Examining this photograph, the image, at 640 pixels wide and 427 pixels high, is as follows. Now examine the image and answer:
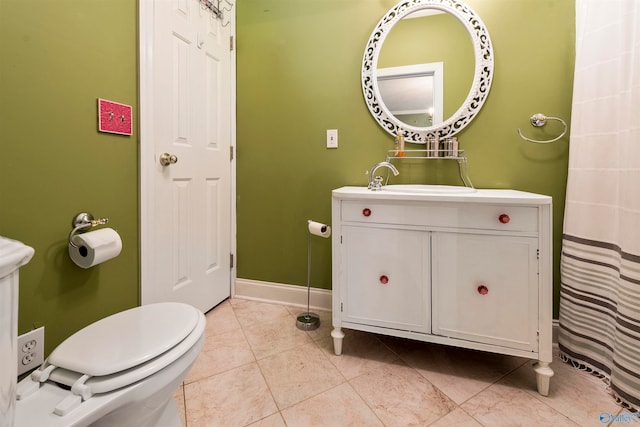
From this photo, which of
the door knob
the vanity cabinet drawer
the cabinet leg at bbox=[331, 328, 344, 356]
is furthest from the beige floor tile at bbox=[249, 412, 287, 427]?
the door knob

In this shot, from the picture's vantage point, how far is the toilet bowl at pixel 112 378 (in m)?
0.72

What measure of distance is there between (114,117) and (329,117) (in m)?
1.12

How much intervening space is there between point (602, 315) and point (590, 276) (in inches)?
6.4

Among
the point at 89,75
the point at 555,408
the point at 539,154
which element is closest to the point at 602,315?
the point at 555,408

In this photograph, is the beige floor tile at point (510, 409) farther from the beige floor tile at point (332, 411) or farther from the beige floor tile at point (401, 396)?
the beige floor tile at point (332, 411)

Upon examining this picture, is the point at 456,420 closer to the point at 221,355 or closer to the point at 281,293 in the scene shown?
the point at 221,355

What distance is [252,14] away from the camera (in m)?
2.06

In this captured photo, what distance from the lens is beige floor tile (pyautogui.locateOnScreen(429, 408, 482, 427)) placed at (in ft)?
3.61

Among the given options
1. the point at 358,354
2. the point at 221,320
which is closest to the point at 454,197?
the point at 358,354

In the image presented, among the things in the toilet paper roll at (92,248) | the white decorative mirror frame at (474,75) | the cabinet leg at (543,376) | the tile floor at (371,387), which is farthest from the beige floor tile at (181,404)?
the white decorative mirror frame at (474,75)

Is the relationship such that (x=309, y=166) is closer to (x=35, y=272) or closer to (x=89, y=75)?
(x=89, y=75)

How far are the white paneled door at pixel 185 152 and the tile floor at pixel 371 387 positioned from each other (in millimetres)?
435

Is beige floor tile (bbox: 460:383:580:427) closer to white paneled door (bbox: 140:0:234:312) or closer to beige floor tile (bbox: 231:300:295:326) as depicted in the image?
beige floor tile (bbox: 231:300:295:326)

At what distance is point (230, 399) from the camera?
1.23m
